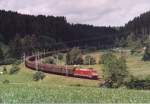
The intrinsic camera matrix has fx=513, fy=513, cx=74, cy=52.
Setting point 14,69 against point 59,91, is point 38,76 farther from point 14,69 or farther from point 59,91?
point 59,91

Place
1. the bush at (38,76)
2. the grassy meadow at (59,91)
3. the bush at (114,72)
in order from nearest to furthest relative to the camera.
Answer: the grassy meadow at (59,91)
the bush at (114,72)
the bush at (38,76)

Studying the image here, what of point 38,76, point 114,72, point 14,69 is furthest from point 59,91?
point 14,69

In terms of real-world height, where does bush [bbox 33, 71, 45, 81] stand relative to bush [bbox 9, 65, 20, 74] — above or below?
below

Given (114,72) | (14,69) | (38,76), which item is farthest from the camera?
(14,69)

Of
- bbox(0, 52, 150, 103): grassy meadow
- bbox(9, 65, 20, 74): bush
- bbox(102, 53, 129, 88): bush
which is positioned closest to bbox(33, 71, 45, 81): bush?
bbox(0, 52, 150, 103): grassy meadow

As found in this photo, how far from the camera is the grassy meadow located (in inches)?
1395

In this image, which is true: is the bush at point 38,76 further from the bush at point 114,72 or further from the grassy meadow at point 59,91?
the bush at point 114,72

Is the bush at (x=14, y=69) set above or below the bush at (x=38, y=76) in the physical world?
above

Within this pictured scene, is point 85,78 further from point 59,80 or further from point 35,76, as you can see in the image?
point 35,76

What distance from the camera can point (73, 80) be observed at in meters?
142

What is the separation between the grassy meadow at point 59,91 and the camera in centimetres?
3544

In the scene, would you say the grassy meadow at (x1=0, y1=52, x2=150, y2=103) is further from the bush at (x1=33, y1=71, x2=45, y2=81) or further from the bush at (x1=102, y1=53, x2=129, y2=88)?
the bush at (x1=102, y1=53, x2=129, y2=88)

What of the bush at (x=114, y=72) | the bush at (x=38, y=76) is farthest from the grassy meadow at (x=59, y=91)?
the bush at (x=114, y=72)

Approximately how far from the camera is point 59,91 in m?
43.4
